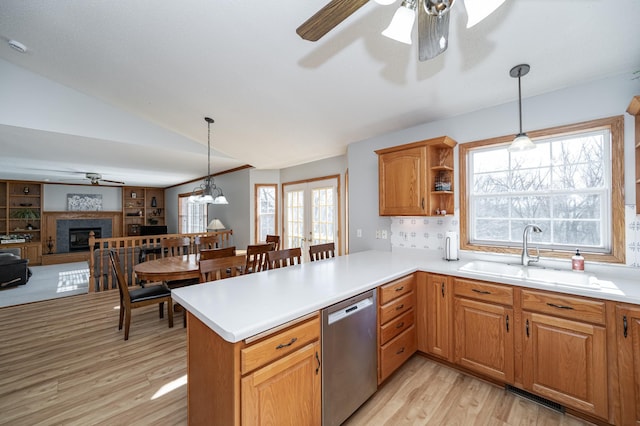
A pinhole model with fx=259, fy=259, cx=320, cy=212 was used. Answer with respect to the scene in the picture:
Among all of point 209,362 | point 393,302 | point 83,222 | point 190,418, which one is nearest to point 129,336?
point 190,418

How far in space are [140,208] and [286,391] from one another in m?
10.5

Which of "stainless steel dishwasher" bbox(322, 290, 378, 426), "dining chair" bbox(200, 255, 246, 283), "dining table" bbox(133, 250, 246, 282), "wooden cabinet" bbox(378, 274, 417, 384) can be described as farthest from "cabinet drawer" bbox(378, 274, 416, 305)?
"dining table" bbox(133, 250, 246, 282)

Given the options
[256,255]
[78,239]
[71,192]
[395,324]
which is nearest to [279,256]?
[256,255]

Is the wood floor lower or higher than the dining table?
lower

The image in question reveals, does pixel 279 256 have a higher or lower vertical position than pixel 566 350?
higher

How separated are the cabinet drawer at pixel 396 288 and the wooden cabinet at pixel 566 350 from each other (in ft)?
2.58

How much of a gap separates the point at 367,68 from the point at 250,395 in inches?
94.0

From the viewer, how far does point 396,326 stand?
2.10m

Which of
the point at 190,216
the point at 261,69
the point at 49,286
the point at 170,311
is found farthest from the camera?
the point at 190,216

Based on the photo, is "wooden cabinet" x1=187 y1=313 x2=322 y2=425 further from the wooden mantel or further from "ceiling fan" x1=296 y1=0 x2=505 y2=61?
the wooden mantel

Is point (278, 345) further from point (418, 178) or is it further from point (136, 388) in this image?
point (418, 178)

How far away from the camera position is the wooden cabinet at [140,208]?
363 inches

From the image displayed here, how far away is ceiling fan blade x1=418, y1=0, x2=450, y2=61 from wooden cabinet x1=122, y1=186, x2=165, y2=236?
10817 mm

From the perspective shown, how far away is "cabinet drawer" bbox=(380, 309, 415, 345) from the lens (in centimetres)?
196
